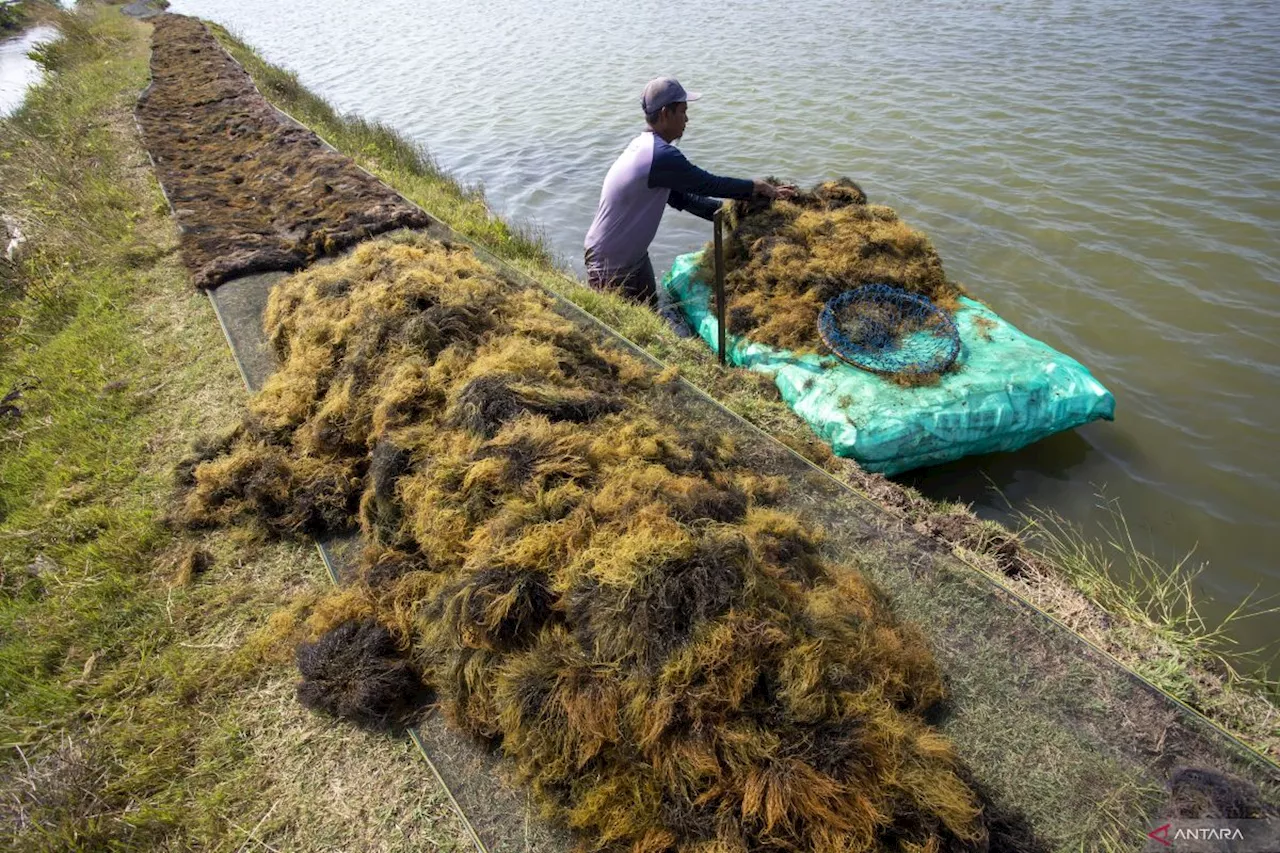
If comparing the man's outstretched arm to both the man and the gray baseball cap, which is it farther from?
the gray baseball cap

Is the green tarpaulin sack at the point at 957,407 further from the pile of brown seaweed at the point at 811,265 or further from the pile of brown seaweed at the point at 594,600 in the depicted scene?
the pile of brown seaweed at the point at 594,600

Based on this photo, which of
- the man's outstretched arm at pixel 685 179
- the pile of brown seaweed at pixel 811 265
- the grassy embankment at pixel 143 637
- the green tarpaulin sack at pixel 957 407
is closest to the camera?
the grassy embankment at pixel 143 637

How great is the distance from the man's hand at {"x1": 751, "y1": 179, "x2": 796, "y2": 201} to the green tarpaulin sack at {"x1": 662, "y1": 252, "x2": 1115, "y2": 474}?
2.01m

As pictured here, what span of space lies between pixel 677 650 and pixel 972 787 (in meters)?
1.16

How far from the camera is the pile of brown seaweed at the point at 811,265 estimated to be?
507cm

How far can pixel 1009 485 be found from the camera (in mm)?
4441

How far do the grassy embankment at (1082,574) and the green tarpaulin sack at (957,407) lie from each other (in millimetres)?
257

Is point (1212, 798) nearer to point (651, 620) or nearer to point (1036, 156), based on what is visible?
point (651, 620)

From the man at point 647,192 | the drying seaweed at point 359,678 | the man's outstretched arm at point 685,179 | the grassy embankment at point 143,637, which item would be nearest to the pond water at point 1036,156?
the man at point 647,192

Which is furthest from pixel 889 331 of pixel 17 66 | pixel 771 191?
pixel 17 66

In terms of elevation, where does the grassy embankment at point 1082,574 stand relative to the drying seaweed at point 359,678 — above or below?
below

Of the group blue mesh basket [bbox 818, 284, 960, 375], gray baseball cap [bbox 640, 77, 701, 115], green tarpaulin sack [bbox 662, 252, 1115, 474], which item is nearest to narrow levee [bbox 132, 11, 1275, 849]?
green tarpaulin sack [bbox 662, 252, 1115, 474]

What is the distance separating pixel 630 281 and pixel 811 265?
69.7 inches

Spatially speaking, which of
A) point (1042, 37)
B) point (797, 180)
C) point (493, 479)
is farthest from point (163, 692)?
point (1042, 37)
